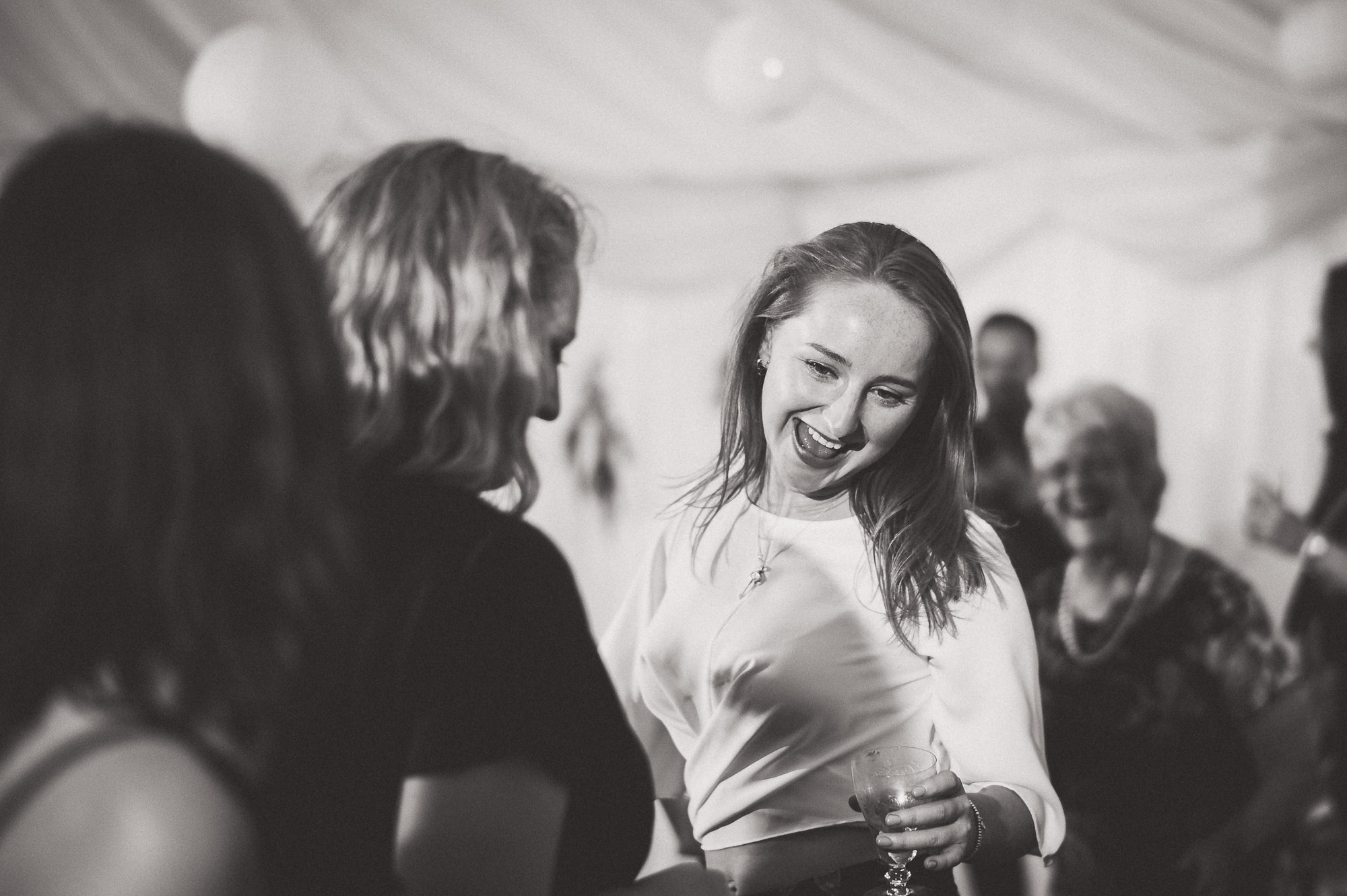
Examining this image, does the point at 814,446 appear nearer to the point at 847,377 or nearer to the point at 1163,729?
the point at 847,377

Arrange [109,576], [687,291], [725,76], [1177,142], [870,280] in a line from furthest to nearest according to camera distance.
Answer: [687,291], [1177,142], [725,76], [870,280], [109,576]

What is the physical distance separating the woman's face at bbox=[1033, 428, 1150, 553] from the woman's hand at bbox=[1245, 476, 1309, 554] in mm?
770

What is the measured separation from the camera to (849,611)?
166 centimetres

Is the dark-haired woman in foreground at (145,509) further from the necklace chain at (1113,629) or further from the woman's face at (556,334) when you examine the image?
the necklace chain at (1113,629)

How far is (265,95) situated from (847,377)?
278cm

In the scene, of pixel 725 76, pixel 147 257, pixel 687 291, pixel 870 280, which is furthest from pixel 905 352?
pixel 687 291

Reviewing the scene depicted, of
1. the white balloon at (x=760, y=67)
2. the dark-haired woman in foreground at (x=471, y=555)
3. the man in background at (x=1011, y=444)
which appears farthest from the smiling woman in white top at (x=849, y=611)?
the white balloon at (x=760, y=67)

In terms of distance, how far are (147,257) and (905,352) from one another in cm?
106

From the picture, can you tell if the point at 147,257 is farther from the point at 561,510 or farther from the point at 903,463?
the point at 561,510

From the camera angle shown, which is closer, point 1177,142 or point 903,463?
point 903,463

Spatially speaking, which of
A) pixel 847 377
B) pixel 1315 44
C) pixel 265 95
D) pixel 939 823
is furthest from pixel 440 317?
pixel 1315 44

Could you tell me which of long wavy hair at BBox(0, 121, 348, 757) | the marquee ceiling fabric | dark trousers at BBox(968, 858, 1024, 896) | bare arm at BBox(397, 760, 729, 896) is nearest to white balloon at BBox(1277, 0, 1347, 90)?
the marquee ceiling fabric

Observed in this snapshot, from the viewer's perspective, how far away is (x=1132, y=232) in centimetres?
Result: 479

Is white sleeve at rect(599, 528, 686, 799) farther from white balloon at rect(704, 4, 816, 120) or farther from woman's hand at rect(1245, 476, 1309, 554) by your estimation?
white balloon at rect(704, 4, 816, 120)
